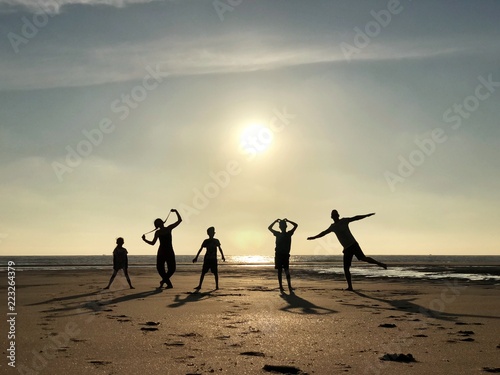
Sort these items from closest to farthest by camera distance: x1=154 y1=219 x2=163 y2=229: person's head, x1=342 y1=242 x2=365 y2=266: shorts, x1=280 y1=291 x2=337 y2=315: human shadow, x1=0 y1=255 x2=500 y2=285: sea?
1. x1=280 y1=291 x2=337 y2=315: human shadow
2. x1=342 y1=242 x2=365 y2=266: shorts
3. x1=154 y1=219 x2=163 y2=229: person's head
4. x1=0 y1=255 x2=500 y2=285: sea

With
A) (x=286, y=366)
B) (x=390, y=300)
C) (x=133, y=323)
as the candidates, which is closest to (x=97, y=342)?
(x=133, y=323)

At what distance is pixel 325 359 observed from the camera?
231 inches

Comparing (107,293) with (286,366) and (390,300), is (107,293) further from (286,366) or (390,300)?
(286,366)

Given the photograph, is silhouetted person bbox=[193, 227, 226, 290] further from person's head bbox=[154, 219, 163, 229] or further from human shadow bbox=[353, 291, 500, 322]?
human shadow bbox=[353, 291, 500, 322]

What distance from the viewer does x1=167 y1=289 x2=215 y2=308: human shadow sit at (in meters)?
12.0

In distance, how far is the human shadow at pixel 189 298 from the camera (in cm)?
1196

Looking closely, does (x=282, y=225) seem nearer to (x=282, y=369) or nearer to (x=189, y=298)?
(x=189, y=298)

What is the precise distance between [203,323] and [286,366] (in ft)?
11.7

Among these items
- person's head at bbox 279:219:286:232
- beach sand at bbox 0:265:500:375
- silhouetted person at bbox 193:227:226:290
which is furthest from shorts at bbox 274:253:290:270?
beach sand at bbox 0:265:500:375

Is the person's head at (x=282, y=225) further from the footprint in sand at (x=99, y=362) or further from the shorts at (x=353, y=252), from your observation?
the footprint in sand at (x=99, y=362)

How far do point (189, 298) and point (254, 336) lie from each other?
638 centimetres

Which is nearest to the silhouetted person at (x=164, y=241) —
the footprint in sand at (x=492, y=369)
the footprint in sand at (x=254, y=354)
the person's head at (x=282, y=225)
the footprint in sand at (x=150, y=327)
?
the person's head at (x=282, y=225)

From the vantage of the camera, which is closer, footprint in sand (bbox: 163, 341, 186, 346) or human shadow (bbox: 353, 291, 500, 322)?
footprint in sand (bbox: 163, 341, 186, 346)

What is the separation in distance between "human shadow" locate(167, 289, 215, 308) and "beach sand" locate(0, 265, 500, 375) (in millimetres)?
101
